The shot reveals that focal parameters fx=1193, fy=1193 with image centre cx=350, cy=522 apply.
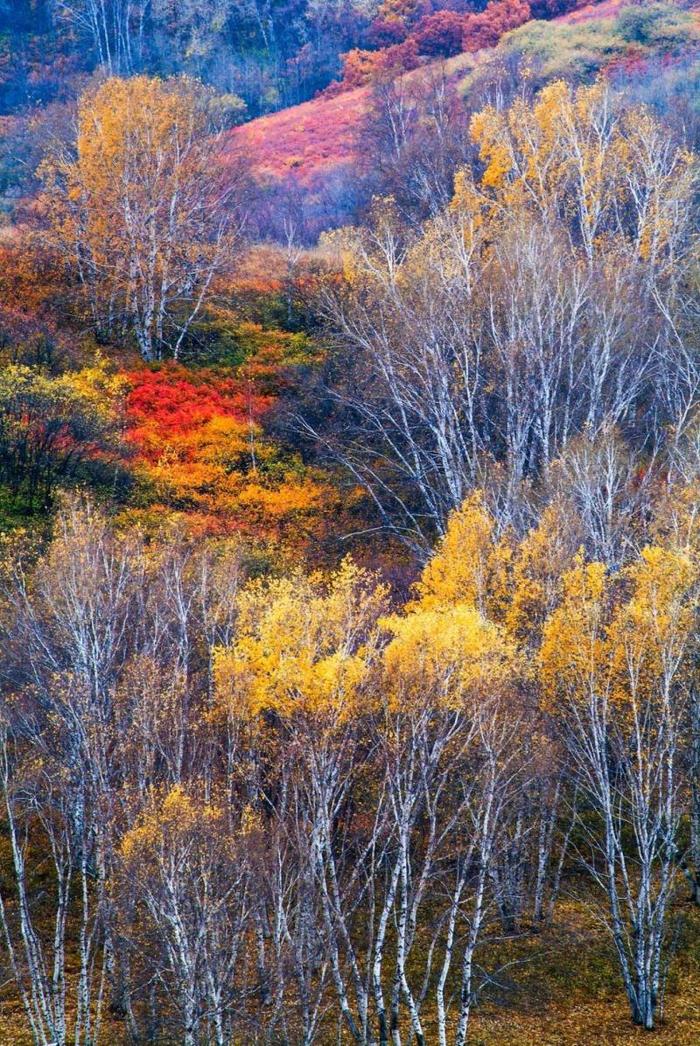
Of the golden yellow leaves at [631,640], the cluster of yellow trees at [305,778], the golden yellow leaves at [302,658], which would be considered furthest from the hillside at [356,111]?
the golden yellow leaves at [631,640]

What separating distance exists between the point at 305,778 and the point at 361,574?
12720mm

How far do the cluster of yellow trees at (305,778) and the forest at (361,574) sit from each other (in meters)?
0.12

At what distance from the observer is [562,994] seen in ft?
88.7

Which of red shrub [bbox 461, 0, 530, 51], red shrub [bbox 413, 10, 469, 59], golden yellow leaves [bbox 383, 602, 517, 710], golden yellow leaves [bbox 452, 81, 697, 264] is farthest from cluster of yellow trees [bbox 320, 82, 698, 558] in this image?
red shrub [bbox 413, 10, 469, 59]

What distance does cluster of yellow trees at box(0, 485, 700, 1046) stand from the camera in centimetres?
2284

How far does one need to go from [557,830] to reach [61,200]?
39.7 metres

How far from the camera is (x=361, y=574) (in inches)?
1444

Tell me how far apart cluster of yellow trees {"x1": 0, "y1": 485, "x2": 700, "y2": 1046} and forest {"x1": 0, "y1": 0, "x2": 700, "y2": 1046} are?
0.39 ft

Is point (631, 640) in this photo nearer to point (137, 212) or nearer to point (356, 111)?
point (137, 212)

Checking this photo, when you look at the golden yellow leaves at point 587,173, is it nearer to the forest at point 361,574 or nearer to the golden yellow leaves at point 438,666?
the forest at point 361,574

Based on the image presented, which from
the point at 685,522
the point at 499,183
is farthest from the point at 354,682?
the point at 499,183

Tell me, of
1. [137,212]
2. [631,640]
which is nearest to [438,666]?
[631,640]

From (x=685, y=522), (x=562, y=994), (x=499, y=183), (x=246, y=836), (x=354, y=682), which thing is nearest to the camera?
(x=246, y=836)

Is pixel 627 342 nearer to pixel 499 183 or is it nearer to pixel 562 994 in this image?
pixel 499 183
